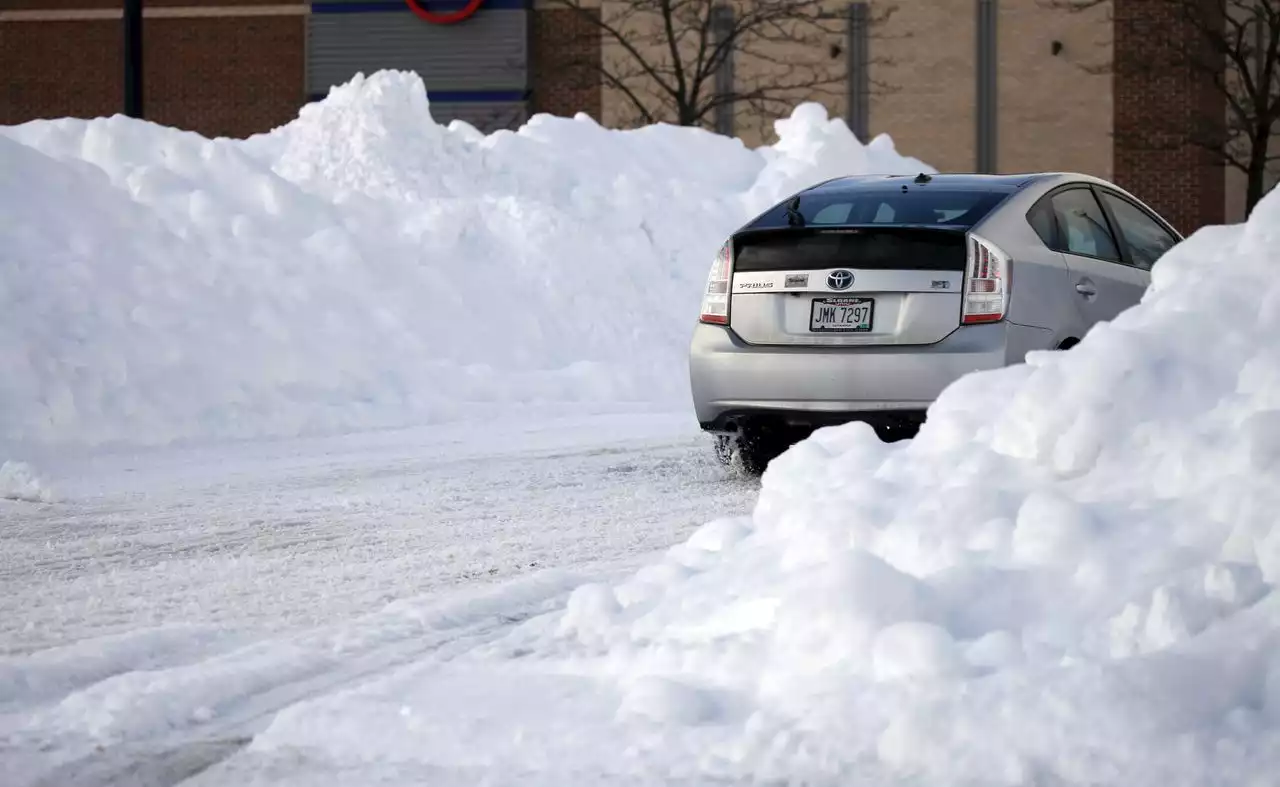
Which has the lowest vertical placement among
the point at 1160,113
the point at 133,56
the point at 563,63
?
the point at 133,56

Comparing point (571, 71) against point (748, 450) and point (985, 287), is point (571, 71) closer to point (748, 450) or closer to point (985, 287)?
point (748, 450)

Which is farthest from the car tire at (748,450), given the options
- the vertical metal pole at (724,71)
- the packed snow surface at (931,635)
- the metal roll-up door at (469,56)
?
the metal roll-up door at (469,56)

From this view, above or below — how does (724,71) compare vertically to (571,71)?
below

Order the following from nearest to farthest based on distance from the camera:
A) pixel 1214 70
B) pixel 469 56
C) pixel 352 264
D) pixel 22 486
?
1. pixel 22 486
2. pixel 352 264
3. pixel 1214 70
4. pixel 469 56

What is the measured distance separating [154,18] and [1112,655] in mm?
39419

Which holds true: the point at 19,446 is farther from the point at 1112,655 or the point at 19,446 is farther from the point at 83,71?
the point at 83,71

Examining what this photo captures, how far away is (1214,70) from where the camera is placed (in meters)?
Result: 34.4

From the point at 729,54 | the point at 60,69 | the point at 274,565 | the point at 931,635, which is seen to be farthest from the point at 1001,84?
the point at 931,635

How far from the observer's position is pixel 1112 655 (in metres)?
4.59

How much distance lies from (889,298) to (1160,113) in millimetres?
29776

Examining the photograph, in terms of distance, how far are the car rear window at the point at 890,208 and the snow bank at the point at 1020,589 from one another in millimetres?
2376

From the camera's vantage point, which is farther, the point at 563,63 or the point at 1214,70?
the point at 563,63

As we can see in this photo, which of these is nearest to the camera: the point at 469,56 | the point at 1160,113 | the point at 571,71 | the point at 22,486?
the point at 22,486

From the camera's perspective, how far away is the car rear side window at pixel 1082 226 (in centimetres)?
938
